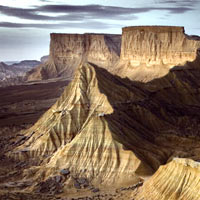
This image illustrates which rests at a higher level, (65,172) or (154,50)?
(154,50)

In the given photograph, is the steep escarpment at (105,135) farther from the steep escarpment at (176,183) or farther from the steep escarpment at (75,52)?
the steep escarpment at (75,52)

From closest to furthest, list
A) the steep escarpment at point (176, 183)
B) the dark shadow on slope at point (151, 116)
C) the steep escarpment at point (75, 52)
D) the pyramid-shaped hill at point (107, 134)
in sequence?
the steep escarpment at point (176, 183) < the pyramid-shaped hill at point (107, 134) < the dark shadow on slope at point (151, 116) < the steep escarpment at point (75, 52)

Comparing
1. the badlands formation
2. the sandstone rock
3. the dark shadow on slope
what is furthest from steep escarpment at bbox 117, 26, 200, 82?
the sandstone rock

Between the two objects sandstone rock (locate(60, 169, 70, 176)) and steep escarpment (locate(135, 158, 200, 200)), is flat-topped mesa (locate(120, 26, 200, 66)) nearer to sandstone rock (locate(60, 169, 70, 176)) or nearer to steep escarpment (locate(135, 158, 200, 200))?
sandstone rock (locate(60, 169, 70, 176))

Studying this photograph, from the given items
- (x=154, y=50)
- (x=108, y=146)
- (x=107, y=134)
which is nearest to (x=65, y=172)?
(x=108, y=146)

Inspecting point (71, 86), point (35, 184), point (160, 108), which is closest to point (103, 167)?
point (35, 184)

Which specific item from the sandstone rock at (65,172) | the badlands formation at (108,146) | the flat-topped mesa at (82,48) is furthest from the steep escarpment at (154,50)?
the sandstone rock at (65,172)

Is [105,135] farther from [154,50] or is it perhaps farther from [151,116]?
[154,50]
